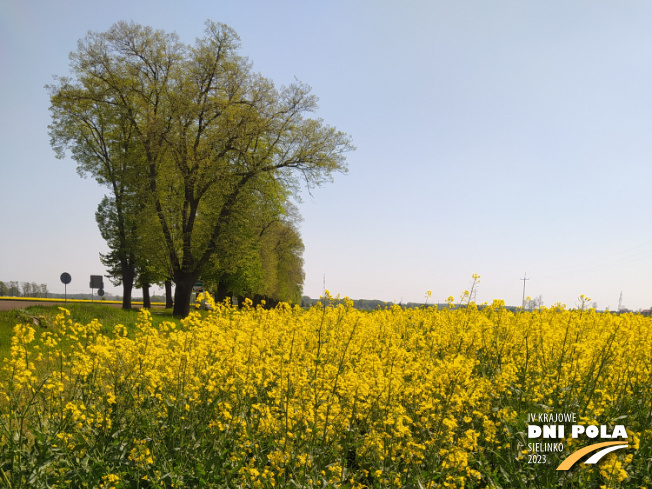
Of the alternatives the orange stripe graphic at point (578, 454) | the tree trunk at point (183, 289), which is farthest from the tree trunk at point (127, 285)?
the orange stripe graphic at point (578, 454)

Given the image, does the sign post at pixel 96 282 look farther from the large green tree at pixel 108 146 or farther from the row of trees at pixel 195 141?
the row of trees at pixel 195 141

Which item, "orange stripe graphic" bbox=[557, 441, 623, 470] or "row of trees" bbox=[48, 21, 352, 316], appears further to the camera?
"row of trees" bbox=[48, 21, 352, 316]

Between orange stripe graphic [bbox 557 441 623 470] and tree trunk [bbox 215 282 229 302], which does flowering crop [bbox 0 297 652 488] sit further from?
tree trunk [bbox 215 282 229 302]

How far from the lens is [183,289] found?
2156 centimetres

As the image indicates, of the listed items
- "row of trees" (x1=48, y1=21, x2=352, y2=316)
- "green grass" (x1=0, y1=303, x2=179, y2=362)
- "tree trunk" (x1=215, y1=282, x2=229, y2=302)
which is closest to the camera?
"green grass" (x1=0, y1=303, x2=179, y2=362)

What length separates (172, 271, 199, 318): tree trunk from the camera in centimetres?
2159

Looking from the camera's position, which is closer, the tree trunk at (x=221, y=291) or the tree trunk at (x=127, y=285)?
the tree trunk at (x=127, y=285)

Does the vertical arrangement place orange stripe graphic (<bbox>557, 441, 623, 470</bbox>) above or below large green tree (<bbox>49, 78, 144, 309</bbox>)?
below

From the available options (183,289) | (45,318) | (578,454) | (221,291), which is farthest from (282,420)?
(221,291)

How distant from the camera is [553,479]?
398cm

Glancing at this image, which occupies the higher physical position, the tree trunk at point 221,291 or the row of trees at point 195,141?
the row of trees at point 195,141

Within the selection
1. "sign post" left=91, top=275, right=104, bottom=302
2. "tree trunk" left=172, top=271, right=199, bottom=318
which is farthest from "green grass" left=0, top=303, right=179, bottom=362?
"sign post" left=91, top=275, right=104, bottom=302

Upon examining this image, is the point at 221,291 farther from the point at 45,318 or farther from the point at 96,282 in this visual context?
the point at 45,318

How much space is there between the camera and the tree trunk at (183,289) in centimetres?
2159
